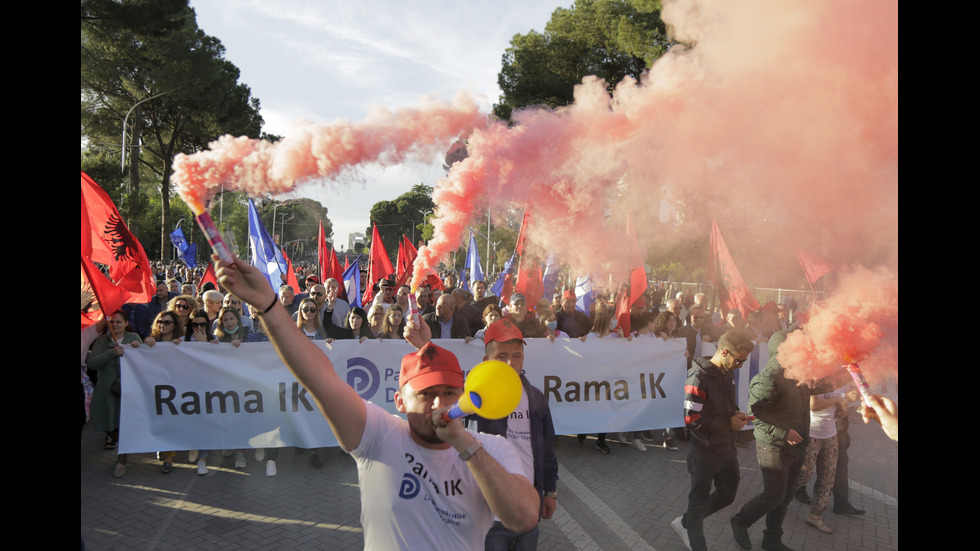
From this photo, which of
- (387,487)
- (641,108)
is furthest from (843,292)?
(641,108)

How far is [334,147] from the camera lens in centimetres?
667

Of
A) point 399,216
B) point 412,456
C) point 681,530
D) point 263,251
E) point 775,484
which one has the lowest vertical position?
point 681,530

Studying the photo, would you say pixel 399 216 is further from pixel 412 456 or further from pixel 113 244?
pixel 412 456

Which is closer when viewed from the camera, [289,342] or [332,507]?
[289,342]

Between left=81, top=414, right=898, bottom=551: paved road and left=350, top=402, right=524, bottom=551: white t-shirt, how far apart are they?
304cm

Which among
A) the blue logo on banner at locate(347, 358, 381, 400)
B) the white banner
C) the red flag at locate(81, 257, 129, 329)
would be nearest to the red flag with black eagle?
the red flag at locate(81, 257, 129, 329)

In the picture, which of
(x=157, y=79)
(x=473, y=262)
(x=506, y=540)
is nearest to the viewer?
(x=506, y=540)

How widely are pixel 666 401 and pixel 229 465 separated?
18.5 ft

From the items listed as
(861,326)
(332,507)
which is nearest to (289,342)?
(861,326)

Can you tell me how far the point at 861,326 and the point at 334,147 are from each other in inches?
226

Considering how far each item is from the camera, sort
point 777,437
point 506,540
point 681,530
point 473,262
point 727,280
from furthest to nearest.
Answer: point 473,262 → point 727,280 → point 681,530 → point 777,437 → point 506,540

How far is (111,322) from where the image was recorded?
614 centimetres

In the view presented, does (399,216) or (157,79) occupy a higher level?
(399,216)
